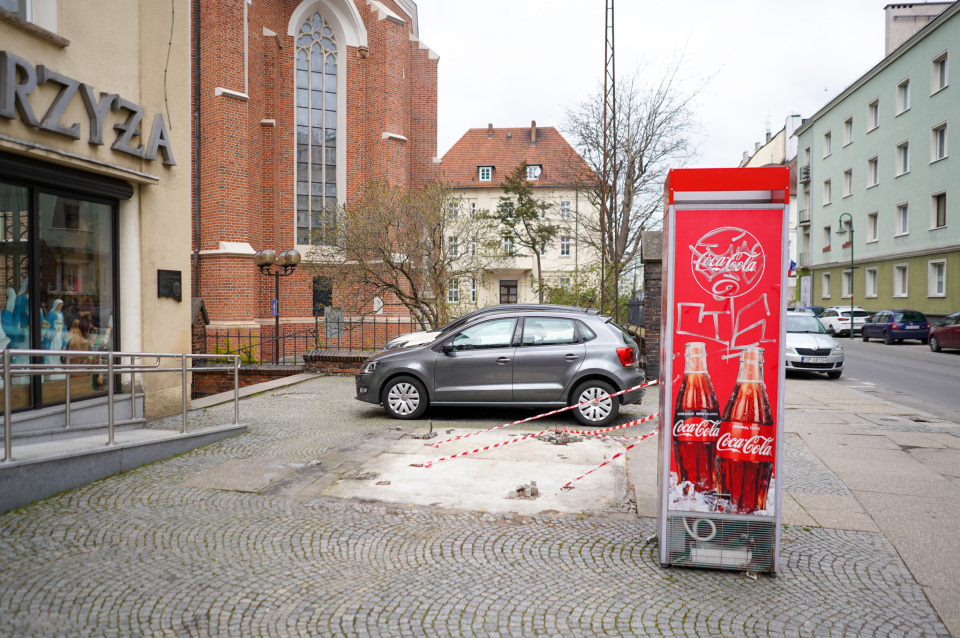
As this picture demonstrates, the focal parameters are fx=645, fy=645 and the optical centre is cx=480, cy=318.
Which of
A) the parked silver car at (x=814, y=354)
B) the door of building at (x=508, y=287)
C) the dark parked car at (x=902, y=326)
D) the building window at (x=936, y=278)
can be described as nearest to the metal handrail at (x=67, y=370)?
the parked silver car at (x=814, y=354)

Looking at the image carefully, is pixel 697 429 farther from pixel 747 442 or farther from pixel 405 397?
pixel 405 397

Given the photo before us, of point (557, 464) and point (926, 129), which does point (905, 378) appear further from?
point (926, 129)

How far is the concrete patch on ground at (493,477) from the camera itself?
5.62 meters

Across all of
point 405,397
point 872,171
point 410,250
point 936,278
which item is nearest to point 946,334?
point 936,278

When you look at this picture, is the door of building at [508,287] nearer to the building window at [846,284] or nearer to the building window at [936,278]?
the building window at [846,284]

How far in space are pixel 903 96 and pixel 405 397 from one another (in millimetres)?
36021

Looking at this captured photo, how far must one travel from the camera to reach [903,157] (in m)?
33.9

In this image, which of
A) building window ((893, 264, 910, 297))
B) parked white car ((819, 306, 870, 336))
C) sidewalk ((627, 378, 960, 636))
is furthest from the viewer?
parked white car ((819, 306, 870, 336))

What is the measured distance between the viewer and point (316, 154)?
1000 inches

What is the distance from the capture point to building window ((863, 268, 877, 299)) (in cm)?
3691

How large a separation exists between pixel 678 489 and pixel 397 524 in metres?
2.20

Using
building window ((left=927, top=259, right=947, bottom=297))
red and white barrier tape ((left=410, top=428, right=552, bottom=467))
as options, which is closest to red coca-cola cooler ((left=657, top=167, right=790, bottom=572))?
red and white barrier tape ((left=410, top=428, right=552, bottom=467))

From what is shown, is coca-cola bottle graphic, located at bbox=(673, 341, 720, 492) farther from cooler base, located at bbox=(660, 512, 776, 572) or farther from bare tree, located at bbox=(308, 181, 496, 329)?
bare tree, located at bbox=(308, 181, 496, 329)

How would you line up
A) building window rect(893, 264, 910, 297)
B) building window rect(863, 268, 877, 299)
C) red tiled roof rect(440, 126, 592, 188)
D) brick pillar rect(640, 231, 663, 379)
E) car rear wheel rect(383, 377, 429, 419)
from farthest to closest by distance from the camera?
1. red tiled roof rect(440, 126, 592, 188)
2. building window rect(863, 268, 877, 299)
3. building window rect(893, 264, 910, 297)
4. brick pillar rect(640, 231, 663, 379)
5. car rear wheel rect(383, 377, 429, 419)
